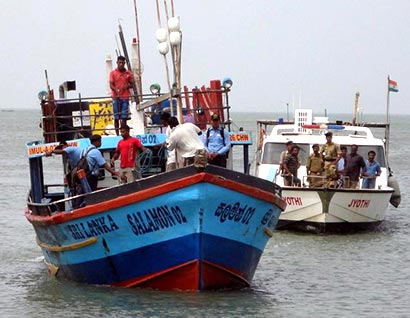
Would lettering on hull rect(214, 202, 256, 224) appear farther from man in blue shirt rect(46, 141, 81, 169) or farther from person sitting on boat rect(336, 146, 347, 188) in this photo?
person sitting on boat rect(336, 146, 347, 188)

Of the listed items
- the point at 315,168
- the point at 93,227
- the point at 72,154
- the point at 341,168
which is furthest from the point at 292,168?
the point at 93,227

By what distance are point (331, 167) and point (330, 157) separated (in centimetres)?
28

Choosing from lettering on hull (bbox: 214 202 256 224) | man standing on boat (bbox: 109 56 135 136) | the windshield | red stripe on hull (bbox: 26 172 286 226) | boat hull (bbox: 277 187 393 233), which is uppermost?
man standing on boat (bbox: 109 56 135 136)

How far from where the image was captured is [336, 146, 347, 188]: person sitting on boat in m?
25.9

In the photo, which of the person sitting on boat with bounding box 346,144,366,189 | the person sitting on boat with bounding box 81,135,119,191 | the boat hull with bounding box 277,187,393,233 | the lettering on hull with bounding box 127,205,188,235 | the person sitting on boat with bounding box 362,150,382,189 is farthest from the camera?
the person sitting on boat with bounding box 362,150,382,189

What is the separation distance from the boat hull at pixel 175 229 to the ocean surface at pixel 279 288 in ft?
0.93

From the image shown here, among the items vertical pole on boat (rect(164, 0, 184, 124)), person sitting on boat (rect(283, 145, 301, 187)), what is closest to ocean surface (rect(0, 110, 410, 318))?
person sitting on boat (rect(283, 145, 301, 187))

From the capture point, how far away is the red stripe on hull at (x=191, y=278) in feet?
54.5

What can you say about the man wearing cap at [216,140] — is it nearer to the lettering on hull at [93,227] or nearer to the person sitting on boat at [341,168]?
the lettering on hull at [93,227]

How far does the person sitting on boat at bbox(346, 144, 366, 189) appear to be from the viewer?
2597 cm

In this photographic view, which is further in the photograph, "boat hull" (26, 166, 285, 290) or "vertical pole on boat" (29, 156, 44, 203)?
"vertical pole on boat" (29, 156, 44, 203)

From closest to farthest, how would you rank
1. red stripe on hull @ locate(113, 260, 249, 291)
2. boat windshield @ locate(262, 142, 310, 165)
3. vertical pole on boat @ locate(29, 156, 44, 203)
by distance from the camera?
red stripe on hull @ locate(113, 260, 249, 291) → vertical pole on boat @ locate(29, 156, 44, 203) → boat windshield @ locate(262, 142, 310, 165)

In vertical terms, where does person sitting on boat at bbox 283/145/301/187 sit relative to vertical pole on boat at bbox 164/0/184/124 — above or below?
below

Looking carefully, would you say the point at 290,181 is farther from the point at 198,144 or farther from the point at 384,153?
the point at 198,144
